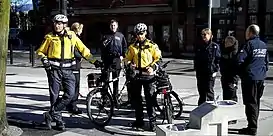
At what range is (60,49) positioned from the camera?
746cm

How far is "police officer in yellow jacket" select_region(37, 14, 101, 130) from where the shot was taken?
7430 millimetres

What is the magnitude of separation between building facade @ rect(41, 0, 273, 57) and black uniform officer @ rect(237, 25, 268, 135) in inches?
850

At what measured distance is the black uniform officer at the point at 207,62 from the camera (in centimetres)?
800

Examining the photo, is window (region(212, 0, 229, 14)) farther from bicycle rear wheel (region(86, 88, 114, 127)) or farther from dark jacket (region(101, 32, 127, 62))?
bicycle rear wheel (region(86, 88, 114, 127))

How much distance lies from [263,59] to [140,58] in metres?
1.93

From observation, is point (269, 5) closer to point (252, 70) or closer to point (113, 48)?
point (113, 48)

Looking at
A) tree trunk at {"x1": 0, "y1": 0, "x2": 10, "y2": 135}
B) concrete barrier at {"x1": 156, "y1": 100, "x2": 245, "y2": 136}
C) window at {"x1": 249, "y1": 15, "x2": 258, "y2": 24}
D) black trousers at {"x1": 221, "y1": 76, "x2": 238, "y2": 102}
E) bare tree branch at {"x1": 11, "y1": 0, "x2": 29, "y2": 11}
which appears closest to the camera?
concrete barrier at {"x1": 156, "y1": 100, "x2": 245, "y2": 136}

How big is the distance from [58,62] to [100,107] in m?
1.16

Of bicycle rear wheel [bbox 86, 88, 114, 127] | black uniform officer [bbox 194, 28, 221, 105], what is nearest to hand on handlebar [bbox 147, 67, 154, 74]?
bicycle rear wheel [bbox 86, 88, 114, 127]

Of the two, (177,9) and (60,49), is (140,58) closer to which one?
(60,49)

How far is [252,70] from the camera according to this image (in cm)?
714

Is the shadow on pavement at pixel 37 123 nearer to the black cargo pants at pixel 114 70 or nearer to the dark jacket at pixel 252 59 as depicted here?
the black cargo pants at pixel 114 70

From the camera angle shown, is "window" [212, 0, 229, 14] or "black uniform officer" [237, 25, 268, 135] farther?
"window" [212, 0, 229, 14]

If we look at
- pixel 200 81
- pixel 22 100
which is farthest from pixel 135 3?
pixel 200 81
